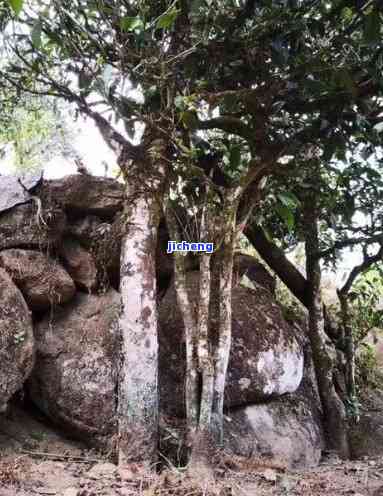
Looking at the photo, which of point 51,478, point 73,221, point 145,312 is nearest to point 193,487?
point 51,478

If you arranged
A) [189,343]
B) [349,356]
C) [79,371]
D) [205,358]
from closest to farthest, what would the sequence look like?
[205,358]
[189,343]
[79,371]
[349,356]

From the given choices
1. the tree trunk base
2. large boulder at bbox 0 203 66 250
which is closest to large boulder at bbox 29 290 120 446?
large boulder at bbox 0 203 66 250

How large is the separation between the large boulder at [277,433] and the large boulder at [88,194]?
222cm

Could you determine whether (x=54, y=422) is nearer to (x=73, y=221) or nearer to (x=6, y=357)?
(x=6, y=357)

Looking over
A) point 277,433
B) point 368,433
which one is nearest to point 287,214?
point 277,433

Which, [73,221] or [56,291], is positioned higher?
[73,221]

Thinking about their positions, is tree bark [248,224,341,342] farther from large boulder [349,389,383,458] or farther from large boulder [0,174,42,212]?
large boulder [0,174,42,212]

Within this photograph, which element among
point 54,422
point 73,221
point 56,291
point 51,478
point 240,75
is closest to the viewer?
point 51,478

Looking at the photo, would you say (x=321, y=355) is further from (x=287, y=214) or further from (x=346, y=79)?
(x=346, y=79)

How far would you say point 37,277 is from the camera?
3.88 m

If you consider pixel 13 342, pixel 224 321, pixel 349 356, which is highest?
pixel 224 321

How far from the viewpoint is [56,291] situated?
395cm

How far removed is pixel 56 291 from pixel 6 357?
827 mm

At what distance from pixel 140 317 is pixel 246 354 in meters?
1.27
